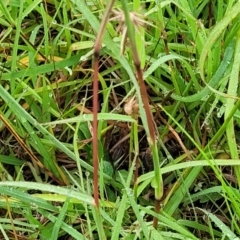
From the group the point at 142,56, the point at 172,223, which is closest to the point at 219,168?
the point at 172,223

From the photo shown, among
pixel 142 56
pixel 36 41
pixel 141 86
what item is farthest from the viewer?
pixel 36 41

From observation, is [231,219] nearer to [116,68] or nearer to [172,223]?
[172,223]

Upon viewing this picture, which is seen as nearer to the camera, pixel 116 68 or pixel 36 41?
pixel 116 68

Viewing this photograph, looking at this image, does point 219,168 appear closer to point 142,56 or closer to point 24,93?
point 142,56

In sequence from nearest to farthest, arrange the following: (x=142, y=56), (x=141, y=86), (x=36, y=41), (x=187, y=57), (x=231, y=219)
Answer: (x=141, y=86), (x=142, y=56), (x=231, y=219), (x=187, y=57), (x=36, y=41)

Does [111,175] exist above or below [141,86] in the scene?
below

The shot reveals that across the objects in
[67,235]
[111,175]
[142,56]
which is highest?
[142,56]

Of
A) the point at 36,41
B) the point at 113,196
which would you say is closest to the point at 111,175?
the point at 113,196
